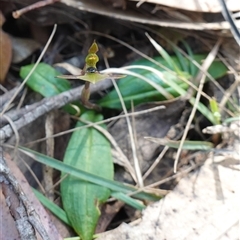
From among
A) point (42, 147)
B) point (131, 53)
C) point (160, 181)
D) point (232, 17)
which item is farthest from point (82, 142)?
point (232, 17)

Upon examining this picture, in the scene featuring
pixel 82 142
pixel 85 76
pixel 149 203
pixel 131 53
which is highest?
pixel 85 76

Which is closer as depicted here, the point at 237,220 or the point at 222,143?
the point at 237,220

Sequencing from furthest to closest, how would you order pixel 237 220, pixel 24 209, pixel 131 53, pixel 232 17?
pixel 131 53
pixel 232 17
pixel 237 220
pixel 24 209

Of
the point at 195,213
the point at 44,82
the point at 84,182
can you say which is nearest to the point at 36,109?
the point at 44,82

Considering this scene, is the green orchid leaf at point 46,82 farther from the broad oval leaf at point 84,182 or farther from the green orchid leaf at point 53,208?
the green orchid leaf at point 53,208

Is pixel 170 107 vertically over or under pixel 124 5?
under

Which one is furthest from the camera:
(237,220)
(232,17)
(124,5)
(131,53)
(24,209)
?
(131,53)

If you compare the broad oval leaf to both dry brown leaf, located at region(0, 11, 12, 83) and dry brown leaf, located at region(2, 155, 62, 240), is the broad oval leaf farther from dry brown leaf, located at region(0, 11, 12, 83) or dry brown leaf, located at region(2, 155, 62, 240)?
dry brown leaf, located at region(0, 11, 12, 83)

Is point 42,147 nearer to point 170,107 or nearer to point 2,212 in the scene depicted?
point 2,212

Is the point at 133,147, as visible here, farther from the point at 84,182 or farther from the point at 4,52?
the point at 4,52
